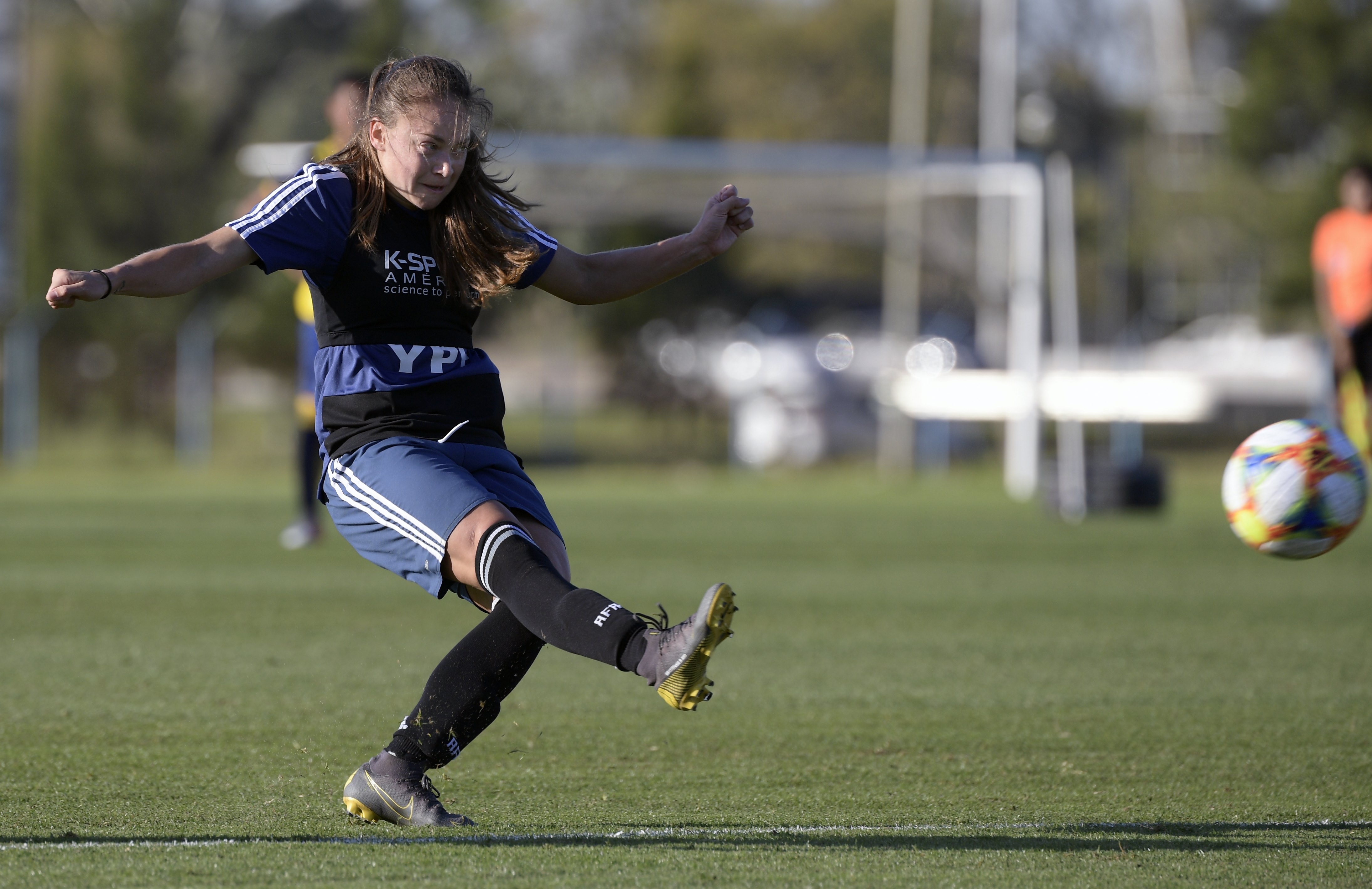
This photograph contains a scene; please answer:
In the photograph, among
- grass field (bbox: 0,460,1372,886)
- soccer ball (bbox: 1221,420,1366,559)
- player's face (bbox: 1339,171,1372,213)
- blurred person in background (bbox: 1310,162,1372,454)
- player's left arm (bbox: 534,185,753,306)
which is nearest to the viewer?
grass field (bbox: 0,460,1372,886)

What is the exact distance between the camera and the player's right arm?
10.8ft

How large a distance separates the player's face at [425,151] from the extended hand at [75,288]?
76cm

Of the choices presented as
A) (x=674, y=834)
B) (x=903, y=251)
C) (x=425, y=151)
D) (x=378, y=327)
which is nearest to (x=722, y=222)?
(x=425, y=151)

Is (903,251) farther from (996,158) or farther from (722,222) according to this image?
(722,222)

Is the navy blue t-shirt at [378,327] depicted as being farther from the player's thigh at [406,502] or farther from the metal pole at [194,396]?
the metal pole at [194,396]

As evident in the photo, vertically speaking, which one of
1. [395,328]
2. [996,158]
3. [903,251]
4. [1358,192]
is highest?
[996,158]

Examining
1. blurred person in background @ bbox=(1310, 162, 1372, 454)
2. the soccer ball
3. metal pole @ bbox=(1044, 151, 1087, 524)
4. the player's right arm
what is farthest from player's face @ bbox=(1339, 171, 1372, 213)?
the player's right arm

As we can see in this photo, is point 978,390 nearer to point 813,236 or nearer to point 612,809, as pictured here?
point 813,236

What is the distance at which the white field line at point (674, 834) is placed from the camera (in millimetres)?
3543

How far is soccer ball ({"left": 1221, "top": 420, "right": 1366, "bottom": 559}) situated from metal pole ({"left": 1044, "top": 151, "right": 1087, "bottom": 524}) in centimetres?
897

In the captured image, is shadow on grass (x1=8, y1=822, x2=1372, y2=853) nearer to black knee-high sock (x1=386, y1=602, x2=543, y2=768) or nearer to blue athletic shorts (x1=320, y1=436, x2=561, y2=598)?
black knee-high sock (x1=386, y1=602, x2=543, y2=768)

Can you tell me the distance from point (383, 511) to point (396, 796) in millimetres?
655

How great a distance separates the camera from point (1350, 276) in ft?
38.9

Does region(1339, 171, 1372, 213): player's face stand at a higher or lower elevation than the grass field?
higher
